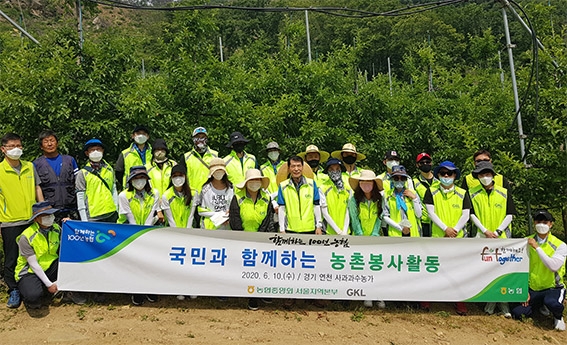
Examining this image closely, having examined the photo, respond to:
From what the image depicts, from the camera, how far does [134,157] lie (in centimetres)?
590

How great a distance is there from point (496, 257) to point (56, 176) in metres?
5.63

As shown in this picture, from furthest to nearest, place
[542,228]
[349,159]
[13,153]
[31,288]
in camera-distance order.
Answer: [349,159]
[542,228]
[13,153]
[31,288]

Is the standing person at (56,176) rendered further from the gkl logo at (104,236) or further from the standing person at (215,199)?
the standing person at (215,199)

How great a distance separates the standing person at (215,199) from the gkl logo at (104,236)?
103 cm

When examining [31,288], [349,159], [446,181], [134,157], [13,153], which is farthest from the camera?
[349,159]

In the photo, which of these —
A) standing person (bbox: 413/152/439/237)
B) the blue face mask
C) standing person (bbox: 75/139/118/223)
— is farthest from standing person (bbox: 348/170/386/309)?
standing person (bbox: 75/139/118/223)

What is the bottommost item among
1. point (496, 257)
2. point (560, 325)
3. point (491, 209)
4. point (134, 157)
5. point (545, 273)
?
point (560, 325)

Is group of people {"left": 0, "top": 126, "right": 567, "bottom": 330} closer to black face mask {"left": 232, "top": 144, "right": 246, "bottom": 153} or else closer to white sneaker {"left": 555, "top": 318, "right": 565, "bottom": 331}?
white sneaker {"left": 555, "top": 318, "right": 565, "bottom": 331}

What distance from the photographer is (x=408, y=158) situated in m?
9.62

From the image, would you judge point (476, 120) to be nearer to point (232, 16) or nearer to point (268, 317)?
point (268, 317)

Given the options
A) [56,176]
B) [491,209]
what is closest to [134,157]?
[56,176]

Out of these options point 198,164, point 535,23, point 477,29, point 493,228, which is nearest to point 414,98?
point 535,23

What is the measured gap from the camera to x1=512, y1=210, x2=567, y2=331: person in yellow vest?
5461 millimetres

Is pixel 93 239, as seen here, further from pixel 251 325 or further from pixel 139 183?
pixel 251 325
